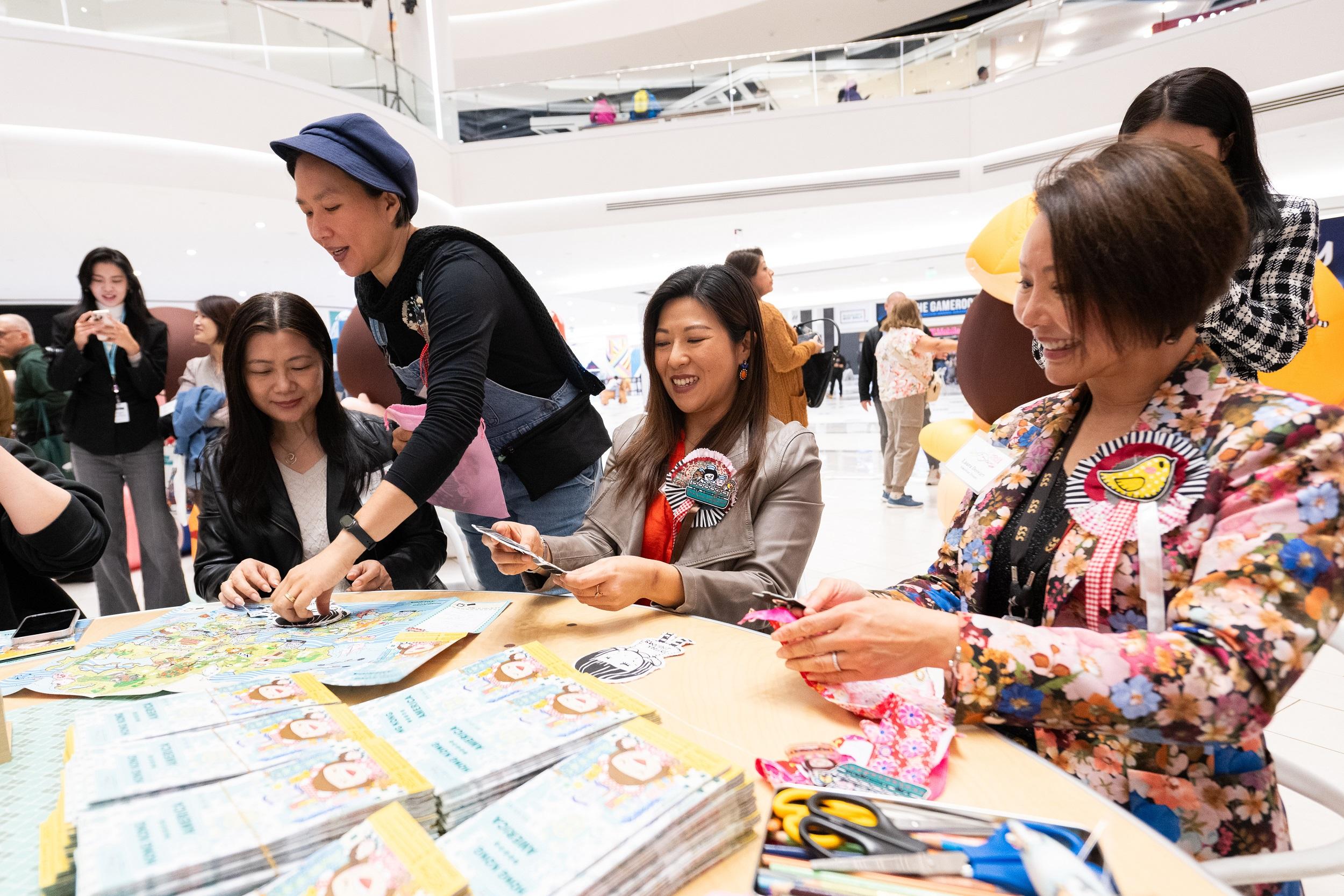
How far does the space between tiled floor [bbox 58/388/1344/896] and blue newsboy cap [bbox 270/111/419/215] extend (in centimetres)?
179

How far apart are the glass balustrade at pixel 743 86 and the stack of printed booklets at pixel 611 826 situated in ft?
33.9

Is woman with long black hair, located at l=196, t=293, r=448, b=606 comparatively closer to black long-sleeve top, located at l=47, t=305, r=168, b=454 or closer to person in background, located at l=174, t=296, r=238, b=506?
person in background, located at l=174, t=296, r=238, b=506

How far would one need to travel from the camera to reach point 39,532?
1491 millimetres

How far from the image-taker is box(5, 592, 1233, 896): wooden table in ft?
2.05

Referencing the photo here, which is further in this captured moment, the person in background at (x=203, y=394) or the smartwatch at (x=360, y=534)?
the person in background at (x=203, y=394)

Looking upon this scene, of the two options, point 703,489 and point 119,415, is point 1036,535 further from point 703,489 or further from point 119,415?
point 119,415

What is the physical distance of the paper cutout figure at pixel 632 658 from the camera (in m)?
1.07

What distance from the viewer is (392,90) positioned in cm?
863

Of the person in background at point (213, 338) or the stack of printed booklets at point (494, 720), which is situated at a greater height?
the person in background at point (213, 338)

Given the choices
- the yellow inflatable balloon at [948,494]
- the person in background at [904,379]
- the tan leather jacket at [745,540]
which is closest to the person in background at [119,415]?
the tan leather jacket at [745,540]

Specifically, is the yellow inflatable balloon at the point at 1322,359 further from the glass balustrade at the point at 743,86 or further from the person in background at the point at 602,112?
the person in background at the point at 602,112

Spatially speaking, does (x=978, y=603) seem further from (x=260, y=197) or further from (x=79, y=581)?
(x=260, y=197)

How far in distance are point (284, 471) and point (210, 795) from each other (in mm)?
1373

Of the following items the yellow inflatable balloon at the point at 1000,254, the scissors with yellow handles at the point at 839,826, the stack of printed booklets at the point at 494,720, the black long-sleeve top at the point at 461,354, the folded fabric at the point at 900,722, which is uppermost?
the yellow inflatable balloon at the point at 1000,254
